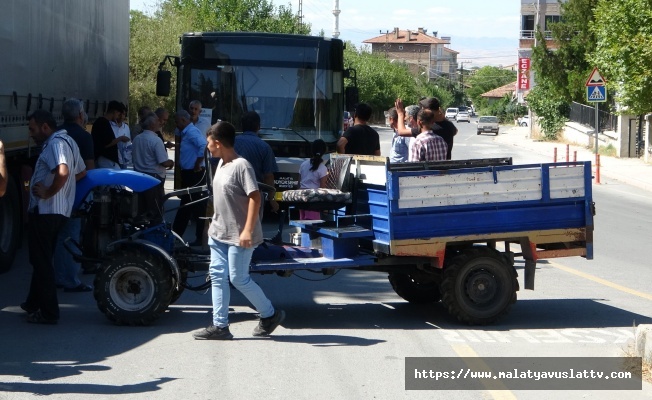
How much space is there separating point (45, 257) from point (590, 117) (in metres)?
43.7

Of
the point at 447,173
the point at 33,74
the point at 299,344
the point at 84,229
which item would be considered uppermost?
the point at 33,74

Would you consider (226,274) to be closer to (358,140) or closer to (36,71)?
(358,140)

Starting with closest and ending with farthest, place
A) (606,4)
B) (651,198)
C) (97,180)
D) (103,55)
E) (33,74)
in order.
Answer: (97,180) < (33,74) < (103,55) < (651,198) < (606,4)

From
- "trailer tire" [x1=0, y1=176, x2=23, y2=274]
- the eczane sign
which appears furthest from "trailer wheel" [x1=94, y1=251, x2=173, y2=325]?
the eczane sign

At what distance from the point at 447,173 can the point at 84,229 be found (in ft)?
11.1

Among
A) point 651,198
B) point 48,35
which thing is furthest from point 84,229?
point 651,198

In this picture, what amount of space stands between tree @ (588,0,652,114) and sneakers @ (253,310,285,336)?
22.5 metres

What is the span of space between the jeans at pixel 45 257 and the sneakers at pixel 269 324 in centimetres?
180

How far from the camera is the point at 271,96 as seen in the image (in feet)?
52.7

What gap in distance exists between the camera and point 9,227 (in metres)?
11.6

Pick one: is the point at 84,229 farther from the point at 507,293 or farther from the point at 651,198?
the point at 651,198

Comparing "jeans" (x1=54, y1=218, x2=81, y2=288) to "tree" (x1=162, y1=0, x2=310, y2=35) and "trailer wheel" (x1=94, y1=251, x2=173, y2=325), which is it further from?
"tree" (x1=162, y1=0, x2=310, y2=35)

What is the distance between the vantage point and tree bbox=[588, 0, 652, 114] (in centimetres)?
2878

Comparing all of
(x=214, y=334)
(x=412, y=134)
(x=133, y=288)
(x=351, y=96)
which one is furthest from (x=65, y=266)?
(x=351, y=96)
